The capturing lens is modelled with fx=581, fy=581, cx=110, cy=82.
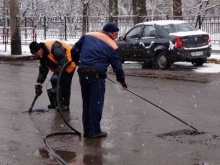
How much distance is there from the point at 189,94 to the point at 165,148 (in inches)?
209

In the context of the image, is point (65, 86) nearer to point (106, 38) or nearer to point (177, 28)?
point (106, 38)

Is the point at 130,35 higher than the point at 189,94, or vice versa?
the point at 130,35

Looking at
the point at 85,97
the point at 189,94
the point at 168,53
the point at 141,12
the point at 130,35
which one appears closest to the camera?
the point at 85,97

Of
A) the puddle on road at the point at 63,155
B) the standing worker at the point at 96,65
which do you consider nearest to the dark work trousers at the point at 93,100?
the standing worker at the point at 96,65

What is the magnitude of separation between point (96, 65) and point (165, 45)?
10699mm

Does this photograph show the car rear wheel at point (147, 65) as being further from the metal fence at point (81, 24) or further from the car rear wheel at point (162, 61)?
the metal fence at point (81, 24)

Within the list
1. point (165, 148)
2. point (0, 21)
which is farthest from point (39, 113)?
point (0, 21)

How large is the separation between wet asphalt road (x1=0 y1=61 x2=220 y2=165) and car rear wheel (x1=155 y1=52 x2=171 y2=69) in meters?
3.81

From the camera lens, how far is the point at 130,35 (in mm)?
20469

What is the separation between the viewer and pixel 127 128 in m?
9.23

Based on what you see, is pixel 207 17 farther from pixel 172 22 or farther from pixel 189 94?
pixel 189 94

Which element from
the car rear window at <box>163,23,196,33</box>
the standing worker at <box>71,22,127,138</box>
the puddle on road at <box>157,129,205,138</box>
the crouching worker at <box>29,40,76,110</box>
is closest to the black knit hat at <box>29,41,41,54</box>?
the crouching worker at <box>29,40,76,110</box>

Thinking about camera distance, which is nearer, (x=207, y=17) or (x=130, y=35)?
(x=130, y=35)

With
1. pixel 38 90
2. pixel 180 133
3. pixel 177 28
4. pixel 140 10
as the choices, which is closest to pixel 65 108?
pixel 38 90
